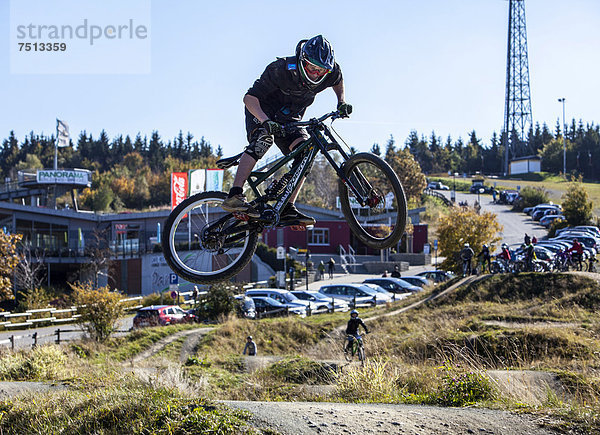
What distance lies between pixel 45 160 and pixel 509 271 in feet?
523

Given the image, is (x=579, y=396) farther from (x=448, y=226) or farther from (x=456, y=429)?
(x=448, y=226)

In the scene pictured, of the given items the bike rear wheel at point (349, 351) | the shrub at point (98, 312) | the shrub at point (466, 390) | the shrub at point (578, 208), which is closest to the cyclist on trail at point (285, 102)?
the shrub at point (466, 390)

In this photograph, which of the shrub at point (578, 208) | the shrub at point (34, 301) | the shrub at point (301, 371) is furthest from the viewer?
the shrub at point (578, 208)

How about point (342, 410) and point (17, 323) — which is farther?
point (17, 323)

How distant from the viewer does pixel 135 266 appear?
55.8 meters

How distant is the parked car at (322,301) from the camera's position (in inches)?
1340

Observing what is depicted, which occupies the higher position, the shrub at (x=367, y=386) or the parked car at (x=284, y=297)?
the shrub at (x=367, y=386)

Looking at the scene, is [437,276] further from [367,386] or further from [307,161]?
[307,161]

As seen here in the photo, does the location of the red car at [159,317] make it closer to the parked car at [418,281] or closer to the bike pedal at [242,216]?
the parked car at [418,281]

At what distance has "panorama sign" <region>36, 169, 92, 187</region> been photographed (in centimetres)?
6334

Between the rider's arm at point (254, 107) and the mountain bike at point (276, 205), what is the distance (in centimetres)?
32

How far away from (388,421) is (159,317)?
25149 millimetres

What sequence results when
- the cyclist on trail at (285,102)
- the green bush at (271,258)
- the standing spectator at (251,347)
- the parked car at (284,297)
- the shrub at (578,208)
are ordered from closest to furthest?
the cyclist on trail at (285,102)
the standing spectator at (251,347)
the parked car at (284,297)
the green bush at (271,258)
the shrub at (578,208)

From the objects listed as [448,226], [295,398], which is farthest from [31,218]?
[295,398]
